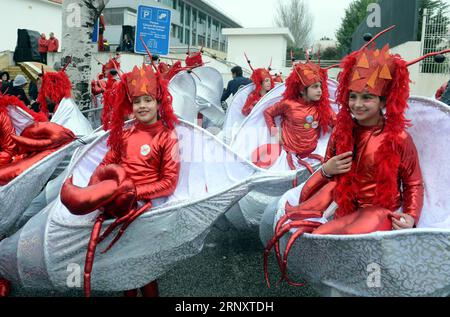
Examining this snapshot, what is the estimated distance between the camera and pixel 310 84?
3.77 m

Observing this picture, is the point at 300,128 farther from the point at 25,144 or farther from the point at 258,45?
the point at 258,45

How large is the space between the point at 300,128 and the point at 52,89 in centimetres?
235

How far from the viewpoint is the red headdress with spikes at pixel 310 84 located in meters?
3.75

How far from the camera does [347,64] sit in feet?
6.75

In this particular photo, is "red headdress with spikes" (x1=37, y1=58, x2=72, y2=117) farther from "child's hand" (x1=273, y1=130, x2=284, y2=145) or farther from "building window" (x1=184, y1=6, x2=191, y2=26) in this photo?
"building window" (x1=184, y1=6, x2=191, y2=26)

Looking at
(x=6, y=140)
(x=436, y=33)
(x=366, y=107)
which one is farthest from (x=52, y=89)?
(x=436, y=33)

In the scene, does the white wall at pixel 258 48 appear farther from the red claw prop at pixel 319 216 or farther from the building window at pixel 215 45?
the building window at pixel 215 45

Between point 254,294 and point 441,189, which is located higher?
point 441,189

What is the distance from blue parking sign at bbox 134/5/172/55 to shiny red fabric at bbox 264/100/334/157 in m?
2.61

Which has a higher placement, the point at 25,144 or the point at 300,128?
the point at 300,128

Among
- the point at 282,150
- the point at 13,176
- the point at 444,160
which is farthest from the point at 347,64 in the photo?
the point at 13,176

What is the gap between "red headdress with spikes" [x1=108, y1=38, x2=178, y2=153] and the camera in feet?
8.36

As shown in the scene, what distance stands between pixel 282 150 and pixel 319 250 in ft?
6.86
